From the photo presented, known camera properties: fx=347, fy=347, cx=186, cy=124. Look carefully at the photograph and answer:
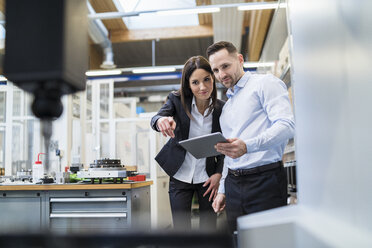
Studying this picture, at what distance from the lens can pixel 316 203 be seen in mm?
361

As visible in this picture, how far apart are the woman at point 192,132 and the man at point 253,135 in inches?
6.8

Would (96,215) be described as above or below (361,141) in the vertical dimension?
below

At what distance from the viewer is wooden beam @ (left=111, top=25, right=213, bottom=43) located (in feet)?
21.7

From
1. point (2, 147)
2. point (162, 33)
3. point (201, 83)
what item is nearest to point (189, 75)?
point (201, 83)

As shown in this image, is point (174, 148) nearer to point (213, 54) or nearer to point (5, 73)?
point (213, 54)

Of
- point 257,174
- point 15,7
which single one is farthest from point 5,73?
point 257,174

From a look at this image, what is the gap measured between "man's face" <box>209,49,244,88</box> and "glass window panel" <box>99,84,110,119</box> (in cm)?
490

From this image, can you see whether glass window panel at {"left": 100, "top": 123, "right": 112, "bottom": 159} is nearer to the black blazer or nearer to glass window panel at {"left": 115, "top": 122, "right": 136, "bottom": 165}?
glass window panel at {"left": 115, "top": 122, "right": 136, "bottom": 165}

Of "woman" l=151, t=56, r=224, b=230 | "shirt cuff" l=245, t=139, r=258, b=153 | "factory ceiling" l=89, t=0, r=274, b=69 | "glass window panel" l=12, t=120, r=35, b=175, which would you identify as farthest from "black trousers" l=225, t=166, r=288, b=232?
"glass window panel" l=12, t=120, r=35, b=175

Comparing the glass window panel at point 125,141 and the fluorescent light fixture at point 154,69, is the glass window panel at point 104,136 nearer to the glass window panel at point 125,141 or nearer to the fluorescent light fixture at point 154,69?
the glass window panel at point 125,141

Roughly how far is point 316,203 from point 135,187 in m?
2.17

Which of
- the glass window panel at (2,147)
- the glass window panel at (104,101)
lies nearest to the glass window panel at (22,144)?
the glass window panel at (2,147)

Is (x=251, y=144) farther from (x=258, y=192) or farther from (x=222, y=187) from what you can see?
(x=222, y=187)

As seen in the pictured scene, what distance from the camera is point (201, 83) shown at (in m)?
1.62
